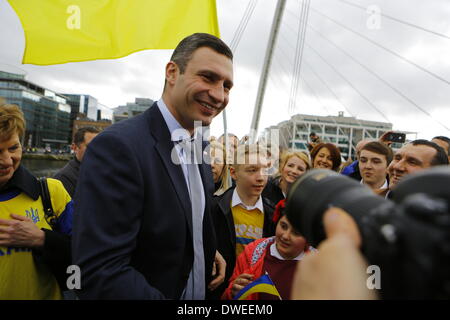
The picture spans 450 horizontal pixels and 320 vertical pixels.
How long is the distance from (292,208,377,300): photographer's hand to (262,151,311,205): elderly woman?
8.86 ft

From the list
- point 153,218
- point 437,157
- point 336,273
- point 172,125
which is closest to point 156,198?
point 153,218

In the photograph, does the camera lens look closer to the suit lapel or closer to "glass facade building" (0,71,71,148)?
the suit lapel

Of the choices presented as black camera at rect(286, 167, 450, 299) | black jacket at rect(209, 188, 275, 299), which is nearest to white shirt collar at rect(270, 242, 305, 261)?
black jacket at rect(209, 188, 275, 299)

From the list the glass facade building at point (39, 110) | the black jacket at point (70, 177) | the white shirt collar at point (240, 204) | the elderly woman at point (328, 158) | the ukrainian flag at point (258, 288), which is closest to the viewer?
the ukrainian flag at point (258, 288)

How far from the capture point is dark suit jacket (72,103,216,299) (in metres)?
1.00

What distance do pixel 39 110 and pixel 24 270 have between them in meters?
83.9

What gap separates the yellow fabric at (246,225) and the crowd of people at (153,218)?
19 cm

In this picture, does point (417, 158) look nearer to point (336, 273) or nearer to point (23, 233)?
A: point (336, 273)

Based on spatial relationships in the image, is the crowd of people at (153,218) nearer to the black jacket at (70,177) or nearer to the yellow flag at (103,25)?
the yellow flag at (103,25)

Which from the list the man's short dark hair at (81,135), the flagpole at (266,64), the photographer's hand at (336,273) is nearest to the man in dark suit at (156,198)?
the photographer's hand at (336,273)

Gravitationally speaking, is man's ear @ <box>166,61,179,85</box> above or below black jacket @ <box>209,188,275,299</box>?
above

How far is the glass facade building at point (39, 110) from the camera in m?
64.6

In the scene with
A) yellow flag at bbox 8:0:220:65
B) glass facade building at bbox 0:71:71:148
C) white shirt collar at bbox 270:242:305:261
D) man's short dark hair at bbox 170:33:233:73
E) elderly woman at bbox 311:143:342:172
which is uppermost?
glass facade building at bbox 0:71:71:148

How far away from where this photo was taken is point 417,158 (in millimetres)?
2246
